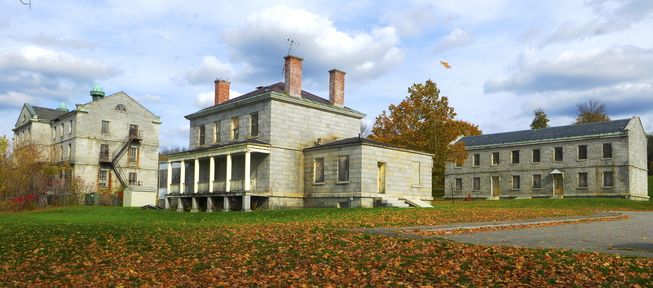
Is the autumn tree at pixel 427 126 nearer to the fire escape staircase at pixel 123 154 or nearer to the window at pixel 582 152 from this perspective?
the window at pixel 582 152

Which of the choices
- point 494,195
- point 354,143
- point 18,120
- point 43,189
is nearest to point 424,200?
point 354,143

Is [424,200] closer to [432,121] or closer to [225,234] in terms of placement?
[432,121]

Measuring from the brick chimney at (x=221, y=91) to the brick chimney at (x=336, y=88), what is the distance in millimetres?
8503

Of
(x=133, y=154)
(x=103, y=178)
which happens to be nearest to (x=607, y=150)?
(x=133, y=154)

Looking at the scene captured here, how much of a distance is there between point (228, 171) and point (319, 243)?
20058mm

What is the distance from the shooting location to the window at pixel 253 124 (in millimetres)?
34984

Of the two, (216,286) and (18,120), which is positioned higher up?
(18,120)

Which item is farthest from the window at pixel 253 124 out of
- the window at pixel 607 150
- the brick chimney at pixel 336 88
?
the window at pixel 607 150

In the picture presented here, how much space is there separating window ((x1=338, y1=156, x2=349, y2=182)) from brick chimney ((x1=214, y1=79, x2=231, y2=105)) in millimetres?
13012

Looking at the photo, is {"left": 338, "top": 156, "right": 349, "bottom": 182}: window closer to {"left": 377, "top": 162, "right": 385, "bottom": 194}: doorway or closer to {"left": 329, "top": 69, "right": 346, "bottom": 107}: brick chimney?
{"left": 377, "top": 162, "right": 385, "bottom": 194}: doorway

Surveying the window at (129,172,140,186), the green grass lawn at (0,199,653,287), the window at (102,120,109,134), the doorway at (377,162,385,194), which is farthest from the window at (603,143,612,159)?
the window at (102,120,109,134)

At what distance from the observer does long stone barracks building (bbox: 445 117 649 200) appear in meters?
48.1

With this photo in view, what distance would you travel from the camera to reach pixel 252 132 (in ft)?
115

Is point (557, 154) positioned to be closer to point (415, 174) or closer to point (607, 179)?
point (607, 179)
